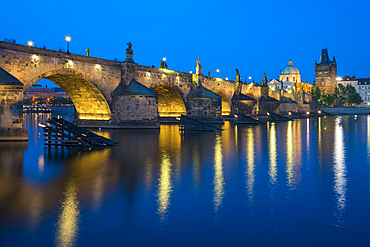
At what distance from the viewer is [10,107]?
2047 cm

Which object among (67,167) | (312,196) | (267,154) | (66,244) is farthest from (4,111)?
(312,196)

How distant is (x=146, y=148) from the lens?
60.3ft

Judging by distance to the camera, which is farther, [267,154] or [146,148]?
[146,148]

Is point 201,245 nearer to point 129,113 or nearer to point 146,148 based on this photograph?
point 146,148

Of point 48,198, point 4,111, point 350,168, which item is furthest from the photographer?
point 4,111

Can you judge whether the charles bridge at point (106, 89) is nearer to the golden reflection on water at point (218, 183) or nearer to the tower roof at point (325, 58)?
the golden reflection on water at point (218, 183)

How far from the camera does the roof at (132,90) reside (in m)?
33.7

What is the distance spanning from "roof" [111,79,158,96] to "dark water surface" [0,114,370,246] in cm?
1985

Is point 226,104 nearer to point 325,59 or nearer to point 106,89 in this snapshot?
point 106,89

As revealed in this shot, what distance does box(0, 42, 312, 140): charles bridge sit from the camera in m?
21.0

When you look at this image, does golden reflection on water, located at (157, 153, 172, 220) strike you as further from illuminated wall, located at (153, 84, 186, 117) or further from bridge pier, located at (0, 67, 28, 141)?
illuminated wall, located at (153, 84, 186, 117)

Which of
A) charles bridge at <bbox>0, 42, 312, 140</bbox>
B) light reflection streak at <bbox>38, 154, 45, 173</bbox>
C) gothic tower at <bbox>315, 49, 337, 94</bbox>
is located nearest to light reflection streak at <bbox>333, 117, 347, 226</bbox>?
light reflection streak at <bbox>38, 154, 45, 173</bbox>

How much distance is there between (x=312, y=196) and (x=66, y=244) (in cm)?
588

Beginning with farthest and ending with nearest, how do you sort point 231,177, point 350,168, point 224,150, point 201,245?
Result: point 224,150, point 350,168, point 231,177, point 201,245
